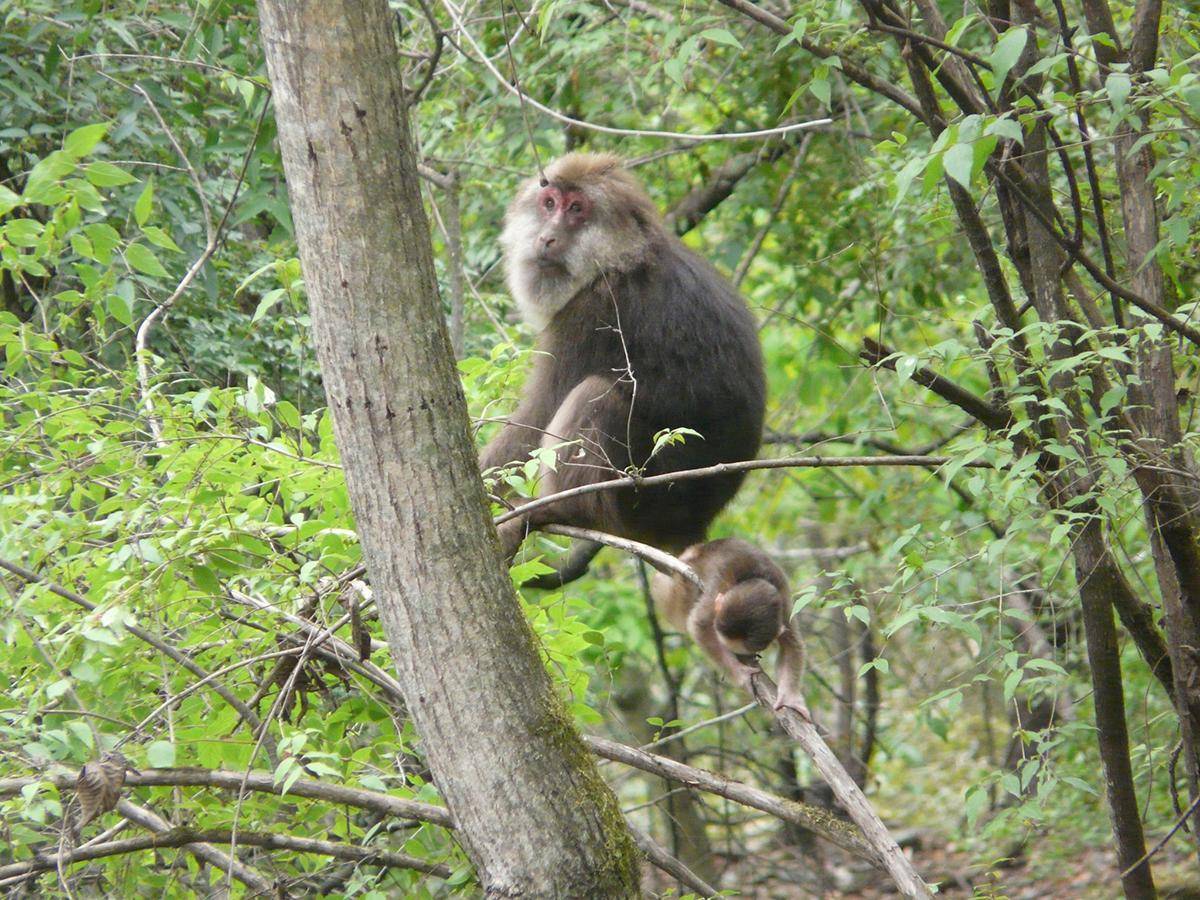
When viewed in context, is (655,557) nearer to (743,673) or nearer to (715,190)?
(743,673)

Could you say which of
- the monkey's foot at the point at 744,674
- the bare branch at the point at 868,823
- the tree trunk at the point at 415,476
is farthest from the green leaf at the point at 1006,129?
the monkey's foot at the point at 744,674

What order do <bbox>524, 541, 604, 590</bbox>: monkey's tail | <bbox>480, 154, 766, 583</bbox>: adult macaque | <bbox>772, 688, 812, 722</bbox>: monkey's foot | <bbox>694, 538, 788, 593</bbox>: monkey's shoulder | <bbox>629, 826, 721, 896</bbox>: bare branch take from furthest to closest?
1. <bbox>524, 541, 604, 590</bbox>: monkey's tail
2. <bbox>480, 154, 766, 583</bbox>: adult macaque
3. <bbox>694, 538, 788, 593</bbox>: monkey's shoulder
4. <bbox>629, 826, 721, 896</bbox>: bare branch
5. <bbox>772, 688, 812, 722</bbox>: monkey's foot

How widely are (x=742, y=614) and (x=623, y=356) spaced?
60.0 inches

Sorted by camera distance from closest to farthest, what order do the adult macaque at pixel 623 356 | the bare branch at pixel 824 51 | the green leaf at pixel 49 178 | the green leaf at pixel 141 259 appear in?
the green leaf at pixel 49 178 < the green leaf at pixel 141 259 < the bare branch at pixel 824 51 < the adult macaque at pixel 623 356

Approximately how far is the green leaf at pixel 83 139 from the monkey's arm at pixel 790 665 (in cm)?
251

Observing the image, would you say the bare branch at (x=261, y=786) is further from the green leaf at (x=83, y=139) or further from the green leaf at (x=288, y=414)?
the green leaf at (x=83, y=139)

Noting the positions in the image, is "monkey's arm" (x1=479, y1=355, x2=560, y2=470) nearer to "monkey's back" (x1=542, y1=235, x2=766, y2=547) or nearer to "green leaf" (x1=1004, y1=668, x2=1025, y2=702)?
"monkey's back" (x1=542, y1=235, x2=766, y2=547)

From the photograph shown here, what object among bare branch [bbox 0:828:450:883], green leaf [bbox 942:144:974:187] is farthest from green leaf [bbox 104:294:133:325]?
green leaf [bbox 942:144:974:187]

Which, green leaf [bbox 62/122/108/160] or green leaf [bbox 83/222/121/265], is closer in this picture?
green leaf [bbox 62/122/108/160]

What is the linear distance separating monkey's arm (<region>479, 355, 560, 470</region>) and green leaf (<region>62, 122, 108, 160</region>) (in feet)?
8.80

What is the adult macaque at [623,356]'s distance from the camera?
511 centimetres

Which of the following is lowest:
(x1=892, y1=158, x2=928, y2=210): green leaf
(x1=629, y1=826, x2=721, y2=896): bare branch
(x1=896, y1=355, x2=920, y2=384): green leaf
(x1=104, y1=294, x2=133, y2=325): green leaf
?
(x1=629, y1=826, x2=721, y2=896): bare branch

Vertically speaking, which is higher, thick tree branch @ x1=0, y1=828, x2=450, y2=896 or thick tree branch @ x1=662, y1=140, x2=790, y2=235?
thick tree branch @ x1=662, y1=140, x2=790, y2=235

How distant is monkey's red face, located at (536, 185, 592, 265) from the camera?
5473 mm
